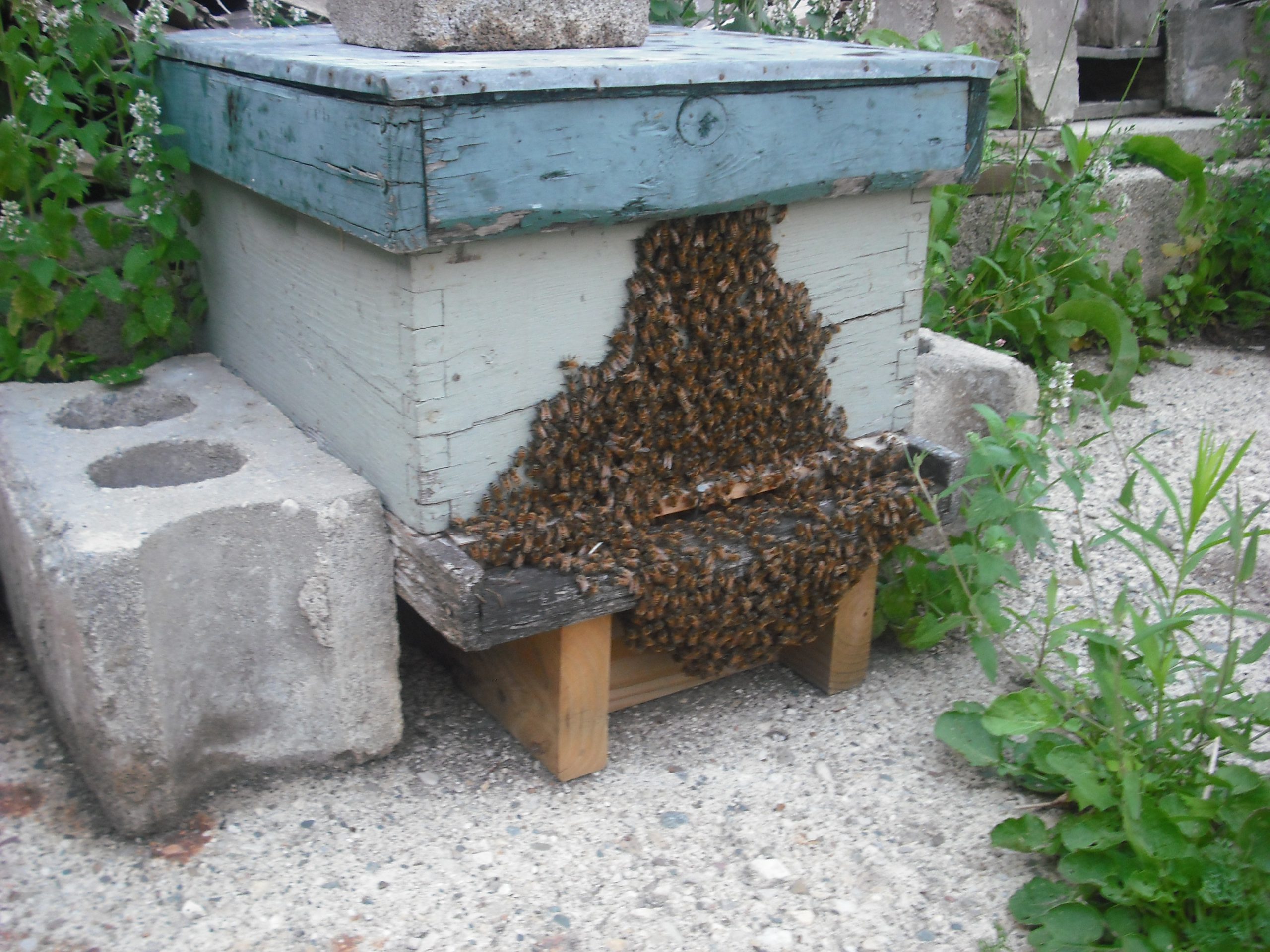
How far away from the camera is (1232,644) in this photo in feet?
6.14

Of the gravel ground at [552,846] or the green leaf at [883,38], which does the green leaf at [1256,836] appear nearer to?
the gravel ground at [552,846]

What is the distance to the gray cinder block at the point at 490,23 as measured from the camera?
2.16 meters

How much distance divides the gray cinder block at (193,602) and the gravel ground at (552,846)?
0.09 metres

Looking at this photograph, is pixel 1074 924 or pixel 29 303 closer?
pixel 1074 924

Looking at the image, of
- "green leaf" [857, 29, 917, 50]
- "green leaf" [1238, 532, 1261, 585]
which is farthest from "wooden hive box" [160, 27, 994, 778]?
"green leaf" [857, 29, 917, 50]

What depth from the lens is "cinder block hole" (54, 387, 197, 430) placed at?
97.9 inches

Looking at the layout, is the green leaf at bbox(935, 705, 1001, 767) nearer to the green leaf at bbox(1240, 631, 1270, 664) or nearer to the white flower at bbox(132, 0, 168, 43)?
the green leaf at bbox(1240, 631, 1270, 664)

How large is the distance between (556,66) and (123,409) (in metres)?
1.34

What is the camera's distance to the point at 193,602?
198cm

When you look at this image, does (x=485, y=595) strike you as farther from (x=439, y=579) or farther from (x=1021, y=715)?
(x=1021, y=715)

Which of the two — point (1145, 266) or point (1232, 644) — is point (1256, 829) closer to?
point (1232, 644)

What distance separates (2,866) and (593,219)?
1505 mm

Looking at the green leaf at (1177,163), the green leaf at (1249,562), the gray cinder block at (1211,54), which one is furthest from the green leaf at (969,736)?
the gray cinder block at (1211,54)

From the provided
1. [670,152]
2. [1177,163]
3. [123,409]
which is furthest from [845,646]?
[1177,163]
